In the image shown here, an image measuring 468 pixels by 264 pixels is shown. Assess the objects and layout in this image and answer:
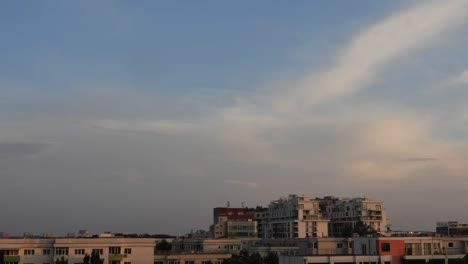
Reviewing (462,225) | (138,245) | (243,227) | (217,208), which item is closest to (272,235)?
(243,227)

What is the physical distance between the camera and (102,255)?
75938 mm

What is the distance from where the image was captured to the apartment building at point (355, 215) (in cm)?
13138

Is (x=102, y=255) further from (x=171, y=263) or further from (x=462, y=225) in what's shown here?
(x=462, y=225)

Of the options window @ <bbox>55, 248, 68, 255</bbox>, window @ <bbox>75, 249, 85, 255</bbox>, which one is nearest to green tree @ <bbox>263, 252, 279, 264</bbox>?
window @ <bbox>75, 249, 85, 255</bbox>

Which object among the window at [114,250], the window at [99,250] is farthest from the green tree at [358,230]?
the window at [99,250]

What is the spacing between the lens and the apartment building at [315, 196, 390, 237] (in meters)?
131

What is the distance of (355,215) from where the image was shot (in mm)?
133000

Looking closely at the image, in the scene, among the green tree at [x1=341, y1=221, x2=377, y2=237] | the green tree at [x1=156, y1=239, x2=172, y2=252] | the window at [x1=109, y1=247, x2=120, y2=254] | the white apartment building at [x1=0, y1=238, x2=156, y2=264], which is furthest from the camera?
the green tree at [x1=341, y1=221, x2=377, y2=237]

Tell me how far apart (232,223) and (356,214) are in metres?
35.7

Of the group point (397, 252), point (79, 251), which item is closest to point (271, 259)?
point (397, 252)

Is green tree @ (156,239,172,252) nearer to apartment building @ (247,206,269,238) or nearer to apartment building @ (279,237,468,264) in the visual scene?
apartment building @ (279,237,468,264)

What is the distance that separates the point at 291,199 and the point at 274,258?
55122mm

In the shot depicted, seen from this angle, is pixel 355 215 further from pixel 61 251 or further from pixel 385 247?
pixel 61 251

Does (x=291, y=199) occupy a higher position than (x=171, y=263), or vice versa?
(x=291, y=199)
